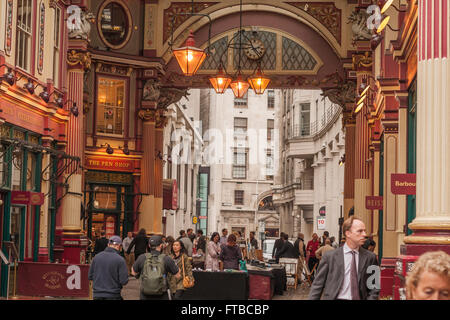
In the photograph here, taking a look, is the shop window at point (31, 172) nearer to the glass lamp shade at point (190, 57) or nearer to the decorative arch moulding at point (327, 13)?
the glass lamp shade at point (190, 57)

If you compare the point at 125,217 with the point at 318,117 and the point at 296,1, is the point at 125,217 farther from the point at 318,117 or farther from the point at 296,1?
the point at 318,117

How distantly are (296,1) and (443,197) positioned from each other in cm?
2327

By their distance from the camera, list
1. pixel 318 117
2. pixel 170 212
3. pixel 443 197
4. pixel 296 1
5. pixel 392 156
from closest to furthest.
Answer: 1. pixel 443 197
2. pixel 392 156
3. pixel 296 1
4. pixel 170 212
5. pixel 318 117

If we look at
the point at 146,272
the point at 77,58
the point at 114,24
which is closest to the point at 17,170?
the point at 77,58

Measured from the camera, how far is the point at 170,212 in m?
49.6

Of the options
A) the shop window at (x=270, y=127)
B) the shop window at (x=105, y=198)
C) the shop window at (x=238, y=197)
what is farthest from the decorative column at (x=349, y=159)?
the shop window at (x=238, y=197)

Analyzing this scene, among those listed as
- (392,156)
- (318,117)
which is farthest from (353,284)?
(318,117)

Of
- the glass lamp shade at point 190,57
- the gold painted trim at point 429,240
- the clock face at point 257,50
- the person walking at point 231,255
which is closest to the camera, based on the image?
the gold painted trim at point 429,240

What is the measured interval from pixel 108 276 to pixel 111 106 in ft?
73.5

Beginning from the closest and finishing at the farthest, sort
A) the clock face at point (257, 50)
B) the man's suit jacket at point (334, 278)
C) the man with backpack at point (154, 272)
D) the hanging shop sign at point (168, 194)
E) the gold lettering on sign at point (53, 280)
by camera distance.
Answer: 1. the man's suit jacket at point (334, 278)
2. the man with backpack at point (154, 272)
3. the gold lettering on sign at point (53, 280)
4. the clock face at point (257, 50)
5. the hanging shop sign at point (168, 194)

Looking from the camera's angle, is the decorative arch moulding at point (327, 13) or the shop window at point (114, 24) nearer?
the decorative arch moulding at point (327, 13)

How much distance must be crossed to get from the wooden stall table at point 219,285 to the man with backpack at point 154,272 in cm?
789

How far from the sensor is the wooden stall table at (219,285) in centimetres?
2180

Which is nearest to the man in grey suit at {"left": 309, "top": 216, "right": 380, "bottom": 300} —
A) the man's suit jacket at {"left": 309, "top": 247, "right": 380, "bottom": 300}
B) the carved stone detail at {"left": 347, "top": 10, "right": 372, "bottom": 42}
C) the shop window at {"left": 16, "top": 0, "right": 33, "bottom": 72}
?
the man's suit jacket at {"left": 309, "top": 247, "right": 380, "bottom": 300}
